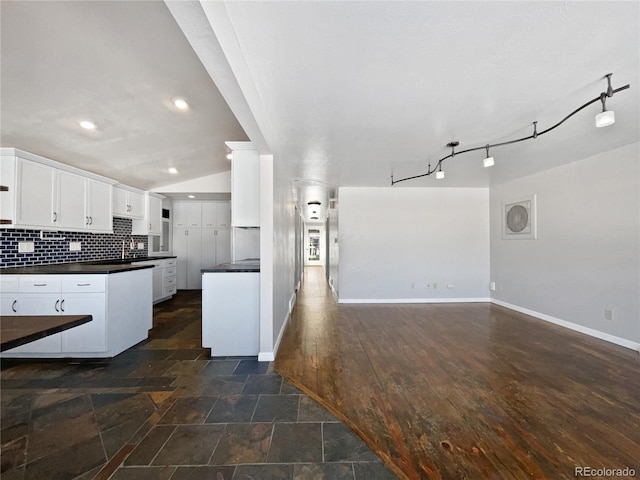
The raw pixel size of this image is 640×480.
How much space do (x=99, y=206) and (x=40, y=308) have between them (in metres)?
1.74

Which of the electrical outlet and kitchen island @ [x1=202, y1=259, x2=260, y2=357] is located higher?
the electrical outlet

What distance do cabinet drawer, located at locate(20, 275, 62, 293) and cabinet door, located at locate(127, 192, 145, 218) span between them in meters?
2.28

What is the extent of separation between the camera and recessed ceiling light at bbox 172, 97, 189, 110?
249 cm

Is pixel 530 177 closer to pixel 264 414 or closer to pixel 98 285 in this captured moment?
pixel 264 414

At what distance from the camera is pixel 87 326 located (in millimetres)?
2545

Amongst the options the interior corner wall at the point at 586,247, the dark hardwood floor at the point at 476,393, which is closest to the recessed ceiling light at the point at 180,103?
the dark hardwood floor at the point at 476,393

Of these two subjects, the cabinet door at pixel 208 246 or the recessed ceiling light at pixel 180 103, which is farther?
the cabinet door at pixel 208 246

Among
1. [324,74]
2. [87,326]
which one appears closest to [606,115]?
[324,74]

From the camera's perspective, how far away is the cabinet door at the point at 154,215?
5.06m

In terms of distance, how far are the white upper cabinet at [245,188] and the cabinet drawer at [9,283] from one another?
217 cm

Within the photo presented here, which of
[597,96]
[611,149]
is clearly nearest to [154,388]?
[597,96]

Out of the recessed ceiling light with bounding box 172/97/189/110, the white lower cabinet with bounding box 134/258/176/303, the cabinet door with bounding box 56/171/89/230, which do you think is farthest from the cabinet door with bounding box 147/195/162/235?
the recessed ceiling light with bounding box 172/97/189/110

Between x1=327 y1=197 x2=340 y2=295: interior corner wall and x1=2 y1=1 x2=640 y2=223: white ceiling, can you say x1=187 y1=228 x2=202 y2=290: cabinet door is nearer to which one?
x1=2 y1=1 x2=640 y2=223: white ceiling
